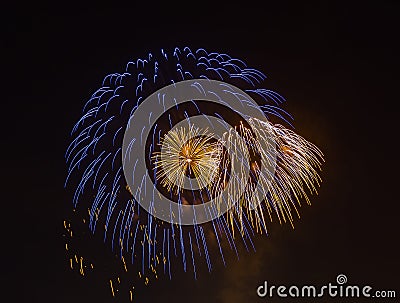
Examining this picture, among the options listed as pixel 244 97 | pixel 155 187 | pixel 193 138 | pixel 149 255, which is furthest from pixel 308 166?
pixel 149 255

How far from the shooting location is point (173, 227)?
45.5 ft

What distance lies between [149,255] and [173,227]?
1296 mm

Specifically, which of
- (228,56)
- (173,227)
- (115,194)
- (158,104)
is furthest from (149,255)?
(228,56)

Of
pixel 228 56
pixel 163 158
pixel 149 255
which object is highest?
pixel 228 56

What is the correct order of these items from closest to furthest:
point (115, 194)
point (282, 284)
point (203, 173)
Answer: point (203, 173) → point (115, 194) → point (282, 284)

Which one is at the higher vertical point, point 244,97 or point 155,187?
point 244,97

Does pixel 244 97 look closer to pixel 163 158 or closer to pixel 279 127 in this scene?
pixel 279 127

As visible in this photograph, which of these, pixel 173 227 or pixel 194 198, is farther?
pixel 173 227

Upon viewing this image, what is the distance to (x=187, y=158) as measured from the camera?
1243cm

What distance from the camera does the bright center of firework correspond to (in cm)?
1248

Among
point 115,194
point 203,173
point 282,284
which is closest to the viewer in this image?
point 203,173

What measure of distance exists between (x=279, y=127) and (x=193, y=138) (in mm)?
2669

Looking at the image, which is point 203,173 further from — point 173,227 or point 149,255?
point 149,255

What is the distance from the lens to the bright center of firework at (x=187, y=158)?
1248 cm
